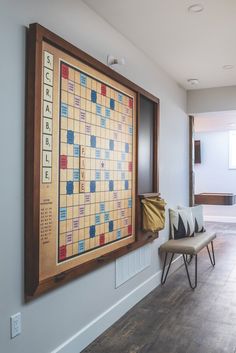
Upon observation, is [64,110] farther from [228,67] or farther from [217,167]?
[217,167]

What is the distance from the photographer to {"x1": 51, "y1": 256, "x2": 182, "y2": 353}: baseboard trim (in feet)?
7.56

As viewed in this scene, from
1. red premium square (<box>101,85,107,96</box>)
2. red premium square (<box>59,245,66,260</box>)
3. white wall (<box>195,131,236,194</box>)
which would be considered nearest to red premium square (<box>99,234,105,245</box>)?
red premium square (<box>59,245,66,260</box>)

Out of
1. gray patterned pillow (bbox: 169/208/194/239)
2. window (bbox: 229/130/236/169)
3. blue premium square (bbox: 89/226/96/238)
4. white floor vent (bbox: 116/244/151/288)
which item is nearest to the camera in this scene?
blue premium square (bbox: 89/226/96/238)

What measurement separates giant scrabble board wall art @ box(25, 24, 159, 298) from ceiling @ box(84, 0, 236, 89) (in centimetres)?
45

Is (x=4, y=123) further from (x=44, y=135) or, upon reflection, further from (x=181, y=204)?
(x=181, y=204)

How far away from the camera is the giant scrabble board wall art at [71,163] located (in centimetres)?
189

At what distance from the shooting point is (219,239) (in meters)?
6.77

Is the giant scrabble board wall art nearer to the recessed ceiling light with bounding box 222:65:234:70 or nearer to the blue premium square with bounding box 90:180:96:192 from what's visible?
the blue premium square with bounding box 90:180:96:192

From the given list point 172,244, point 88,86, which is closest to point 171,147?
point 172,244

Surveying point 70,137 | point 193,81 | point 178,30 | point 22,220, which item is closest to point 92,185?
point 70,137

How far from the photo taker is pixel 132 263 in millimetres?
3223

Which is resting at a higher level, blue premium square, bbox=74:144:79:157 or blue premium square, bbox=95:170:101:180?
blue premium square, bbox=74:144:79:157

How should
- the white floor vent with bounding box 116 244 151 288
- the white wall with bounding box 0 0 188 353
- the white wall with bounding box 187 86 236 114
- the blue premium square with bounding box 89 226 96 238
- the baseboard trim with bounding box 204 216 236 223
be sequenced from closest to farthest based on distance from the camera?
the white wall with bounding box 0 0 188 353 < the blue premium square with bounding box 89 226 96 238 < the white floor vent with bounding box 116 244 151 288 < the white wall with bounding box 187 86 236 114 < the baseboard trim with bounding box 204 216 236 223

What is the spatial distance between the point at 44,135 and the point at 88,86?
63 centimetres
